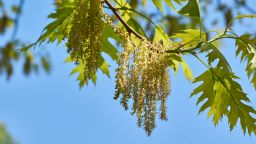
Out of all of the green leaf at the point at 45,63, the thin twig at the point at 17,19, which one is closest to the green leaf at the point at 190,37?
the thin twig at the point at 17,19

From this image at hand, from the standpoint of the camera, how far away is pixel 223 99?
8.78 feet

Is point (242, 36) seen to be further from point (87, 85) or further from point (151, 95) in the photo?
point (87, 85)

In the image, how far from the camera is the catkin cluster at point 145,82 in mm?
2221

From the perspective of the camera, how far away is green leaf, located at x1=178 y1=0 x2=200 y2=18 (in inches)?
91.2

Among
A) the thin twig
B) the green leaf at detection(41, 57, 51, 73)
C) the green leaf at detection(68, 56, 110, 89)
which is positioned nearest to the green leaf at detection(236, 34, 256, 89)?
the green leaf at detection(68, 56, 110, 89)

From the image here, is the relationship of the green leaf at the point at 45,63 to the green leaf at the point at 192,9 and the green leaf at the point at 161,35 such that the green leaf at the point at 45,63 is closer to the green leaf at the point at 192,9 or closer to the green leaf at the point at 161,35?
the green leaf at the point at 161,35

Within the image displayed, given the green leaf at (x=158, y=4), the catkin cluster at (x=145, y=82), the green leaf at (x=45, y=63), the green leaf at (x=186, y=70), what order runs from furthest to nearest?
the green leaf at (x=45, y=63), the green leaf at (x=186, y=70), the green leaf at (x=158, y=4), the catkin cluster at (x=145, y=82)

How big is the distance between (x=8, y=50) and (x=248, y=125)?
283 cm

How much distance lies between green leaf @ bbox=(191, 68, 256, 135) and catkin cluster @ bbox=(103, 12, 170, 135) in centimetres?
38

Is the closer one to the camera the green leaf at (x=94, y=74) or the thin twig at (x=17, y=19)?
the green leaf at (x=94, y=74)

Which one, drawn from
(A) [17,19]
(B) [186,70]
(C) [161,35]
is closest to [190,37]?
(C) [161,35]

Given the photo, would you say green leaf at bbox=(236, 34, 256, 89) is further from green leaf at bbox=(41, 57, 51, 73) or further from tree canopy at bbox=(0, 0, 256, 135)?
green leaf at bbox=(41, 57, 51, 73)

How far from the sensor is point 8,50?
488 centimetres

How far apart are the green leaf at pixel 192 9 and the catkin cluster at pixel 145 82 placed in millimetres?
199
